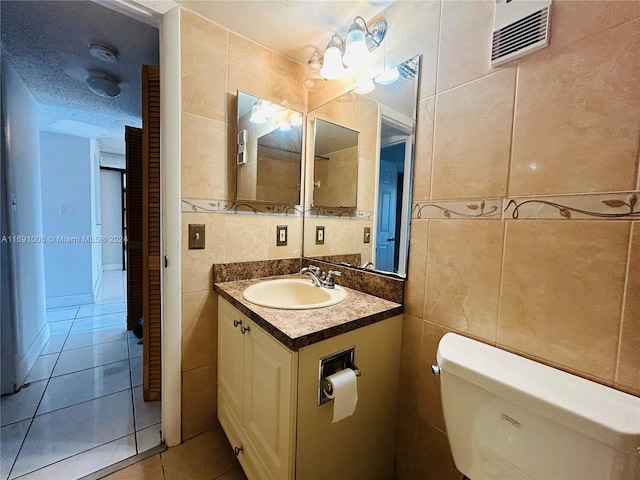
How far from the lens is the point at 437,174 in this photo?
96cm

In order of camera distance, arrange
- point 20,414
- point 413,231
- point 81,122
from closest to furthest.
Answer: point 413,231 → point 20,414 → point 81,122

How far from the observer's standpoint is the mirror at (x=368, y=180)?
1.08 meters

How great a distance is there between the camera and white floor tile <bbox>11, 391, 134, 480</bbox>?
3.92 ft

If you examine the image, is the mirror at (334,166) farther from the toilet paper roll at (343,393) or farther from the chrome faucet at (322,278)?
the toilet paper roll at (343,393)

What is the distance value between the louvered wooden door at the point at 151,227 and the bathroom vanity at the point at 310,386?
0.65 m

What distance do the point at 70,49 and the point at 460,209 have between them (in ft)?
7.48

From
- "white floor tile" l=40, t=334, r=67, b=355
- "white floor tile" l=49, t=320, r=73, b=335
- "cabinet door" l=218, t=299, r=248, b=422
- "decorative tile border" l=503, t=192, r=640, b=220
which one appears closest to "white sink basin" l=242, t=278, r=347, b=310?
"cabinet door" l=218, t=299, r=248, b=422

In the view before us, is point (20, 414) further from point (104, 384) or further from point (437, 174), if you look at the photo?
point (437, 174)

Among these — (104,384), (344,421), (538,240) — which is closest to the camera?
(538,240)

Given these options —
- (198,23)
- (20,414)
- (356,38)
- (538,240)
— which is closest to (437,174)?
(538,240)

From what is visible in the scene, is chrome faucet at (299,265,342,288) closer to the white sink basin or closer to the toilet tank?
the white sink basin

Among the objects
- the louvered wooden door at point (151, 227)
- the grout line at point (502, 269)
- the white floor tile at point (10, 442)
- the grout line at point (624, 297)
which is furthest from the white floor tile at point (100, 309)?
the grout line at point (624, 297)

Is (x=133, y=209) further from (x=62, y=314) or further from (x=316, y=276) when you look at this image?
(x=316, y=276)

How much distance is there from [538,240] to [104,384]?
2.49 m
